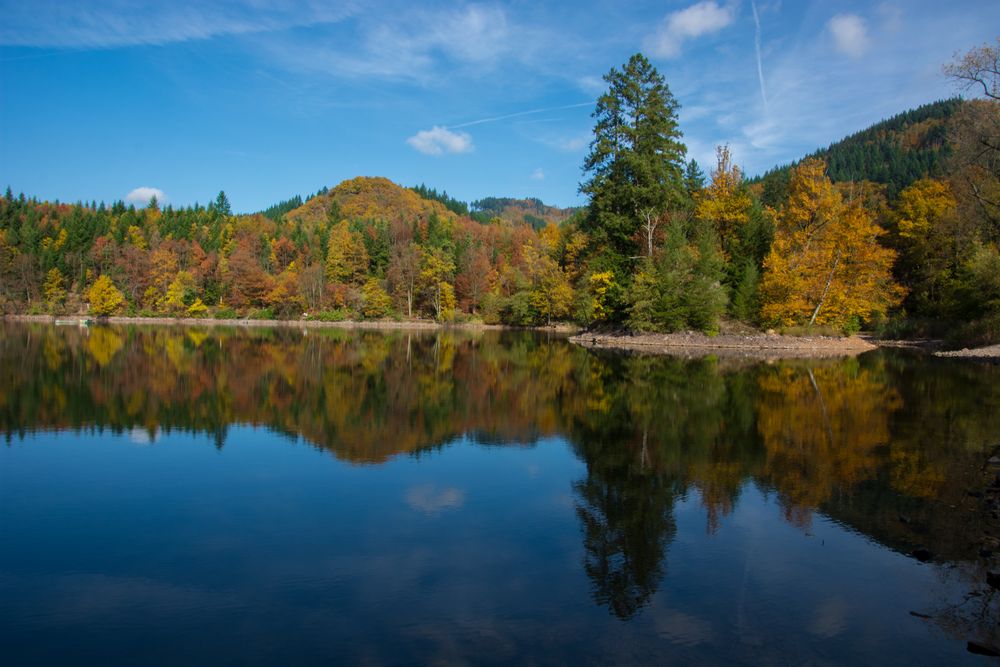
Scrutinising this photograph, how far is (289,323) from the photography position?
75.8 metres

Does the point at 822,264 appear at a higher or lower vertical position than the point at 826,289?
higher

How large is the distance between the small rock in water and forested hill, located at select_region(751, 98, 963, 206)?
8867 cm

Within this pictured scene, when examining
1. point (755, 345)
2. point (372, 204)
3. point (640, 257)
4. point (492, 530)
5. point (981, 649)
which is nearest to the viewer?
point (981, 649)

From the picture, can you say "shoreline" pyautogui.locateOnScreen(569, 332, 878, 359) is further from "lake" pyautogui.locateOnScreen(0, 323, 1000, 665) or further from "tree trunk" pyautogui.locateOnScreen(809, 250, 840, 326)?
"lake" pyautogui.locateOnScreen(0, 323, 1000, 665)

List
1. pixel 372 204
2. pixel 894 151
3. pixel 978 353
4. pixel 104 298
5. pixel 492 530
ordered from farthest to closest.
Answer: pixel 372 204 → pixel 894 151 → pixel 104 298 → pixel 978 353 → pixel 492 530

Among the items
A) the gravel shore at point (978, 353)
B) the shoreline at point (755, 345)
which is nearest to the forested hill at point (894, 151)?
the shoreline at point (755, 345)

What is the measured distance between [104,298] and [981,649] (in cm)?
9297

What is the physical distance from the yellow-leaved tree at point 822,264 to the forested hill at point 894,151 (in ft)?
151

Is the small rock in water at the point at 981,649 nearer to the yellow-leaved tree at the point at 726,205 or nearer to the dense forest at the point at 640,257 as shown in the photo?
the dense forest at the point at 640,257

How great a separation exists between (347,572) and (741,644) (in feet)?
14.9

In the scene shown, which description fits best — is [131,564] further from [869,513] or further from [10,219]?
Result: [10,219]

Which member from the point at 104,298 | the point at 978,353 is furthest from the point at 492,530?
the point at 104,298

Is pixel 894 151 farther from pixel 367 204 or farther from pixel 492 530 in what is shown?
pixel 492 530

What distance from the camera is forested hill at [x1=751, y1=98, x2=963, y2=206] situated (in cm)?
9681
